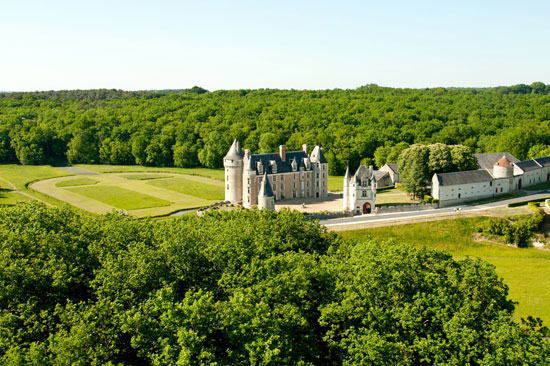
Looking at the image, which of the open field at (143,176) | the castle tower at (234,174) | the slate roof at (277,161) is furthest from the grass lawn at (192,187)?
the slate roof at (277,161)

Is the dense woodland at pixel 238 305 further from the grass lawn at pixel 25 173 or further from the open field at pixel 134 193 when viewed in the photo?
the grass lawn at pixel 25 173

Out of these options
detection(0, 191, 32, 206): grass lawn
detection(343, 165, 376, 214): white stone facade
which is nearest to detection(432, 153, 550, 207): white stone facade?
detection(343, 165, 376, 214): white stone facade

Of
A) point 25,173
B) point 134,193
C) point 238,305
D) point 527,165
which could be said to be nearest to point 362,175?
point 527,165

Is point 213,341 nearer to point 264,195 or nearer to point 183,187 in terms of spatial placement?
point 264,195

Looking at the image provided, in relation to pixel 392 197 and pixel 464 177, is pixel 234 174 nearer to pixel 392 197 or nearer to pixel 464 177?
pixel 392 197

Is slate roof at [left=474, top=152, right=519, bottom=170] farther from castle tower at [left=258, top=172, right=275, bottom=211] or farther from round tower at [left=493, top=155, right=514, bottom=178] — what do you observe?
castle tower at [left=258, top=172, right=275, bottom=211]

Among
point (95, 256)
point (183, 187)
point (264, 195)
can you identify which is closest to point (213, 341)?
point (95, 256)

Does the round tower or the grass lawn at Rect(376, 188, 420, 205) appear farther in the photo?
the round tower
